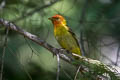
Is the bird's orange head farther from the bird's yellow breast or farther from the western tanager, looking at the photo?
the bird's yellow breast

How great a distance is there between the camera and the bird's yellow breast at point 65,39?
5.91 meters

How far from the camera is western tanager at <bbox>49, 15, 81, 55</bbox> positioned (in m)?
5.91

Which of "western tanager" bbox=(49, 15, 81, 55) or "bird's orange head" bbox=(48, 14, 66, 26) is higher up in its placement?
"bird's orange head" bbox=(48, 14, 66, 26)

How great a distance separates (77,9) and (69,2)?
3.70 ft

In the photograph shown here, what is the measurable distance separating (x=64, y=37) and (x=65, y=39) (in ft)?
0.15

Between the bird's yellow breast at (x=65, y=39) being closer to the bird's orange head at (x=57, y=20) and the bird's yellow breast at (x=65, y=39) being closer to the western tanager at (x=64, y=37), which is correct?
the western tanager at (x=64, y=37)

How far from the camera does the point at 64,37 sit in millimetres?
5945

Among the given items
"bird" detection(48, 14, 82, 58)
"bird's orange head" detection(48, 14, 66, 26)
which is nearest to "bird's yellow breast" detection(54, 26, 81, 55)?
"bird" detection(48, 14, 82, 58)

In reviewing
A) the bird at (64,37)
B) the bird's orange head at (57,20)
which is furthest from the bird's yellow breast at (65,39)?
the bird's orange head at (57,20)

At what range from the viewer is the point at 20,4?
663 centimetres

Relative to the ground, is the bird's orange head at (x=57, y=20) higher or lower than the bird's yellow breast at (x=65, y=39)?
higher

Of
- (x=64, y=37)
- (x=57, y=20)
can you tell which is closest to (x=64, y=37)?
(x=64, y=37)

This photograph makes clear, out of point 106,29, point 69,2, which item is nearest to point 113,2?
point 106,29

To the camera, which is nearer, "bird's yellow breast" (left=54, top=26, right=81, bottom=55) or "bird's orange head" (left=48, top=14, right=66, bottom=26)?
"bird's yellow breast" (left=54, top=26, right=81, bottom=55)
